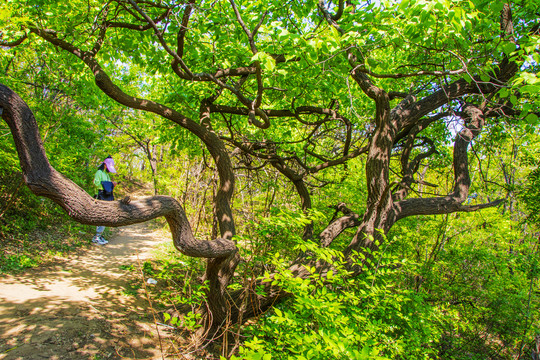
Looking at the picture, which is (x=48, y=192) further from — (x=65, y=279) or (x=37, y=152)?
(x=65, y=279)

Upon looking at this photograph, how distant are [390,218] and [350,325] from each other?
1.71 metres

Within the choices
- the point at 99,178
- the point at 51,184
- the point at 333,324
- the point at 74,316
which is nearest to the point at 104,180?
the point at 99,178

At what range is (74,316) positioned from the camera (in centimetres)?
361

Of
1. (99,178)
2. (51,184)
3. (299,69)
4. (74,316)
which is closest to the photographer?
(51,184)

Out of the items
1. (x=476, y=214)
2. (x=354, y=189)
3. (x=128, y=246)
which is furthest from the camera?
(x=128, y=246)

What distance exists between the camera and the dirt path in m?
2.99

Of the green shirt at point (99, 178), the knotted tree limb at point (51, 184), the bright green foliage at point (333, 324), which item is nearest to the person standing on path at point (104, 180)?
the green shirt at point (99, 178)

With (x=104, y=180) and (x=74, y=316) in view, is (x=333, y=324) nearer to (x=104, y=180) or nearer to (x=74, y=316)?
(x=74, y=316)

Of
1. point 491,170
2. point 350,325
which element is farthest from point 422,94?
point 491,170

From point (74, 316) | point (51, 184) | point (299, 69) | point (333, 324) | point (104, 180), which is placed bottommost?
point (74, 316)

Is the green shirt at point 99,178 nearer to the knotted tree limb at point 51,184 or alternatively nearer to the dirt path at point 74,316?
the dirt path at point 74,316

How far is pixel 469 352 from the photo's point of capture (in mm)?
4973

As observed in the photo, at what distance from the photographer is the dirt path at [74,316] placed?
9.82 ft

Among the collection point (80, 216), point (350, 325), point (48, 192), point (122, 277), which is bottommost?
point (122, 277)
